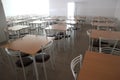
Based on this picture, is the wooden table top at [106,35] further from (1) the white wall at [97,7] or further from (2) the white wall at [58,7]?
(2) the white wall at [58,7]

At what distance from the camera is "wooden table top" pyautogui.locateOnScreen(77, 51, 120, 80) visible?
108 cm

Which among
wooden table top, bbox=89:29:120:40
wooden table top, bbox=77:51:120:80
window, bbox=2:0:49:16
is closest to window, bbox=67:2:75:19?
window, bbox=2:0:49:16

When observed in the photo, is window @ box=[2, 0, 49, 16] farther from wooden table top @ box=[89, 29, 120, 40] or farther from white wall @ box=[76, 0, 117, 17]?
wooden table top @ box=[89, 29, 120, 40]

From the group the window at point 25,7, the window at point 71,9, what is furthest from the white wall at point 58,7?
the window at point 25,7

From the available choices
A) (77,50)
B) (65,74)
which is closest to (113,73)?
(65,74)

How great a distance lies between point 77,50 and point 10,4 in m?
5.80

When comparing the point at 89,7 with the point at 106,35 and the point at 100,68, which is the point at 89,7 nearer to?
the point at 106,35

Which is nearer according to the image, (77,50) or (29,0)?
(77,50)

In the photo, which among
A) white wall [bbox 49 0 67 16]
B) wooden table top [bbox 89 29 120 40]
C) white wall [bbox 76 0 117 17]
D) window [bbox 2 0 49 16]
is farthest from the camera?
white wall [bbox 49 0 67 16]

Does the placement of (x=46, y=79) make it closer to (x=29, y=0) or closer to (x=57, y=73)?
(x=57, y=73)

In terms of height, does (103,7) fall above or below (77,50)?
above

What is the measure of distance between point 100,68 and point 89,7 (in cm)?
776

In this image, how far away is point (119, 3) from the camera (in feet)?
22.2

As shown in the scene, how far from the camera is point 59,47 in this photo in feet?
13.3
